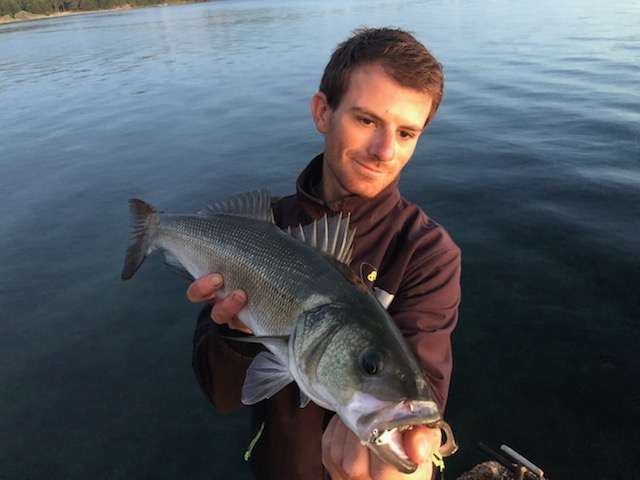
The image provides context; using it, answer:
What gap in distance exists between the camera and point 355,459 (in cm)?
205

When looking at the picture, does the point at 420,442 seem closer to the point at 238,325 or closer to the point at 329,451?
the point at 329,451

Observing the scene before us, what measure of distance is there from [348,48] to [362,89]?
0.50 m

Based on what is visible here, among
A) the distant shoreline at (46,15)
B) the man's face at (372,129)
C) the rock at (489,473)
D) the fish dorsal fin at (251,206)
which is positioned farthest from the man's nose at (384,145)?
the distant shoreline at (46,15)

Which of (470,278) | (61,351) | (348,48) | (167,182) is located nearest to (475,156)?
(470,278)

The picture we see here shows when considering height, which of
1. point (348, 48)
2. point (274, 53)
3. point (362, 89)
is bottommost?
point (274, 53)

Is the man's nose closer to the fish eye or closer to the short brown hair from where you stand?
the short brown hair

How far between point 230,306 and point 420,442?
1593 millimetres

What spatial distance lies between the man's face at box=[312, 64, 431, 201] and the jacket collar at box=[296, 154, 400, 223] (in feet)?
0.23

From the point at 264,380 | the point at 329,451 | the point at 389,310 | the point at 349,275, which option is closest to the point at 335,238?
the point at 349,275

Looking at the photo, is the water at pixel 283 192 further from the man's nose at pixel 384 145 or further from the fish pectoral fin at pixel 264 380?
the man's nose at pixel 384 145

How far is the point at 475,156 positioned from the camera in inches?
470

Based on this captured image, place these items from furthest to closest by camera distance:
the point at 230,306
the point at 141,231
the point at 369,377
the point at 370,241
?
the point at 141,231
the point at 370,241
the point at 230,306
the point at 369,377

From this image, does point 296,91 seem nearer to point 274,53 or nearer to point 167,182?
point 167,182

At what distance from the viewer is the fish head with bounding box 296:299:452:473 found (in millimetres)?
1775
